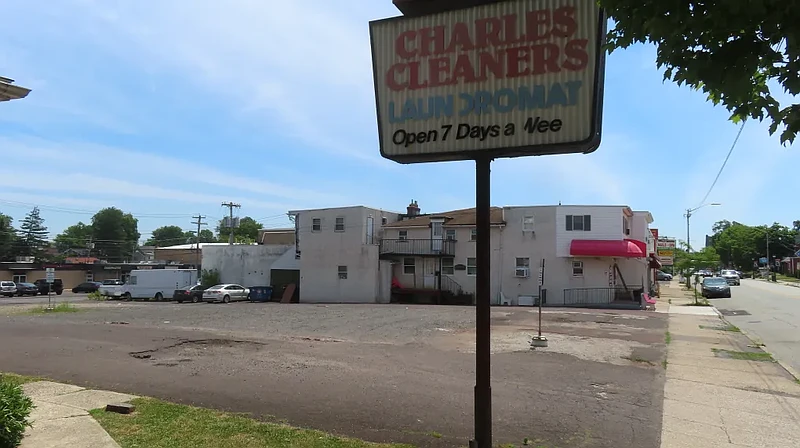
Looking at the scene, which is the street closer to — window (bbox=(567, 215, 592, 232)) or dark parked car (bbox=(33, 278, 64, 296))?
window (bbox=(567, 215, 592, 232))

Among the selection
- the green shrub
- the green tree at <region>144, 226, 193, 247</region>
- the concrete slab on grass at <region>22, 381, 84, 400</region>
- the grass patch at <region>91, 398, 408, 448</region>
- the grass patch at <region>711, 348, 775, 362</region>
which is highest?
the green tree at <region>144, 226, 193, 247</region>

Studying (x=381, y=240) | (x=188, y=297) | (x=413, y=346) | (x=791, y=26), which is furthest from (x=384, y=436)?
(x=188, y=297)

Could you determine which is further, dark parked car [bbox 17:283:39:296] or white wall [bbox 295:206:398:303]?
dark parked car [bbox 17:283:39:296]

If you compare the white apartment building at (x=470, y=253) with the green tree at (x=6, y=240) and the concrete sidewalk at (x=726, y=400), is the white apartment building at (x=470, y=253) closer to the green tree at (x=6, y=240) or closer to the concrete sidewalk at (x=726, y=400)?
the concrete sidewalk at (x=726, y=400)

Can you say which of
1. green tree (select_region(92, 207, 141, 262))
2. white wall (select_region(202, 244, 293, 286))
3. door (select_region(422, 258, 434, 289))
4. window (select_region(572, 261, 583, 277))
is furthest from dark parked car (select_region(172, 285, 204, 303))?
green tree (select_region(92, 207, 141, 262))

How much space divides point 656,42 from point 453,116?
243cm

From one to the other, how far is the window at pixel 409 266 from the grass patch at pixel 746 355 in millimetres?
28731

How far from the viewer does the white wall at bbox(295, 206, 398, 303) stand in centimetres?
4212

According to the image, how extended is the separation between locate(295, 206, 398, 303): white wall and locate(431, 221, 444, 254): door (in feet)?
14.4

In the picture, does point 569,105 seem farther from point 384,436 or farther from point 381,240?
point 381,240

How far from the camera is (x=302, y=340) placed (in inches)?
661

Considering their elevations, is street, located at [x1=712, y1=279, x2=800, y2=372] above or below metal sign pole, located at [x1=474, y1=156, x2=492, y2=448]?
below

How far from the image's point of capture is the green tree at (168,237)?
550 ft

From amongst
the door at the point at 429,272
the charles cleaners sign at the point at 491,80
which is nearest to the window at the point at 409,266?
the door at the point at 429,272
